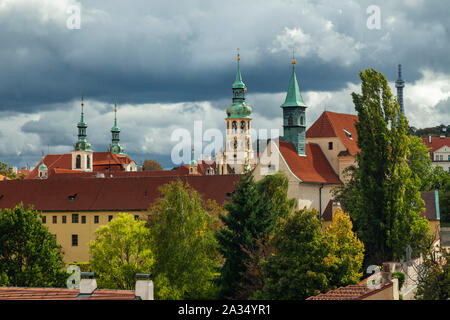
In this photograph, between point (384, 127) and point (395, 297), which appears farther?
point (384, 127)

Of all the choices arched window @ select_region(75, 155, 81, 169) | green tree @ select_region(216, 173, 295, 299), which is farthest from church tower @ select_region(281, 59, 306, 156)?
arched window @ select_region(75, 155, 81, 169)

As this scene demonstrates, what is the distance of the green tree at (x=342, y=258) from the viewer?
37.9 m

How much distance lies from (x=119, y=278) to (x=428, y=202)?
1125 inches

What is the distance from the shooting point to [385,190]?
50.4m

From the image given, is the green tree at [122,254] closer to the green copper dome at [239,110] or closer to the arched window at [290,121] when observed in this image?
the arched window at [290,121]

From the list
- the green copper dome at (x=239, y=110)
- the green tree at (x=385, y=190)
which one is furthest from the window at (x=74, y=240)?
the green copper dome at (x=239, y=110)

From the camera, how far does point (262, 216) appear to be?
4888cm

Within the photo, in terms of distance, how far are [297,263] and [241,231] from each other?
10.3 m

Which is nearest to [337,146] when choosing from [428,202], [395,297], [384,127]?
[428,202]

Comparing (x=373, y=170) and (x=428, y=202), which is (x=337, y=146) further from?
(x=373, y=170)

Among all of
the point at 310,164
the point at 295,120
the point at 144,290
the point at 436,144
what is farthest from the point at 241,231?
the point at 436,144

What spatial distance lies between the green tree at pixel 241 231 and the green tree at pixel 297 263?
586 centimetres

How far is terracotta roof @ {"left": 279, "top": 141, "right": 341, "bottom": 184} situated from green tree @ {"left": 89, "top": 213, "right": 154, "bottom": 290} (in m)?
18.1
